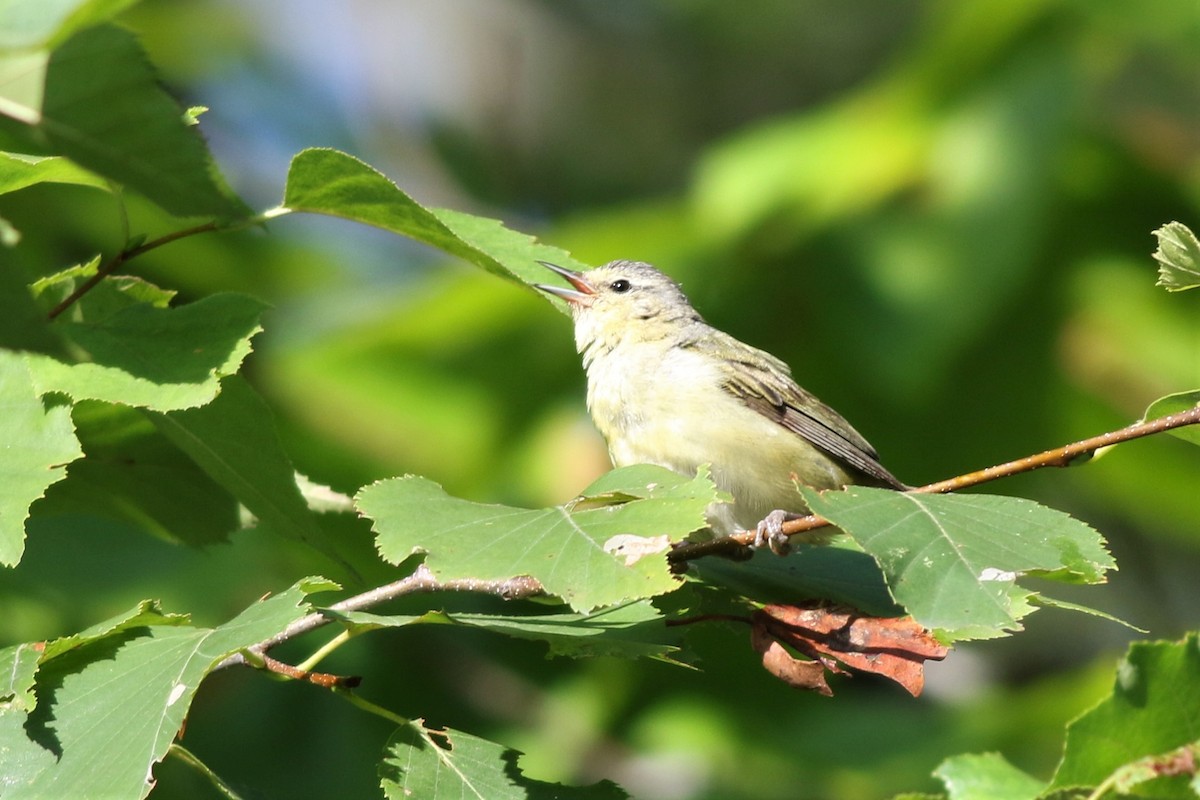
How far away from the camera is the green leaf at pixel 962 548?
2.04m

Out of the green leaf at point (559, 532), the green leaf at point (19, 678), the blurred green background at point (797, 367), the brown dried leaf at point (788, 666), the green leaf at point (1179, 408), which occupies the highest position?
the green leaf at point (1179, 408)

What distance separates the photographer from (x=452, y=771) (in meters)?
2.27

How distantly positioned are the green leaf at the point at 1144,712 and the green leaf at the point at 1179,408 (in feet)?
1.48

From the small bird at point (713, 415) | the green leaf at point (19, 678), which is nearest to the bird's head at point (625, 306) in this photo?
the small bird at point (713, 415)

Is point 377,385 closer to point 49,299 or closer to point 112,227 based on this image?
point 112,227

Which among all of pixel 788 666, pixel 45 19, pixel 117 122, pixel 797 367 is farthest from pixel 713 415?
pixel 797 367

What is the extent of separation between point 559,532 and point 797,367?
5356 millimetres

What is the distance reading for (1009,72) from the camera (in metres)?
6.83

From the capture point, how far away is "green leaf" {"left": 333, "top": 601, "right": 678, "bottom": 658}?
216 cm

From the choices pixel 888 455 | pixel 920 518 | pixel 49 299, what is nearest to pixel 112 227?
pixel 888 455

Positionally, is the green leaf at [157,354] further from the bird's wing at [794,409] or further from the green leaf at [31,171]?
the bird's wing at [794,409]

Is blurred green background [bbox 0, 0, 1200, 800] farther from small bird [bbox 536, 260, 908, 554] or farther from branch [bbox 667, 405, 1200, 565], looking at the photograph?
branch [bbox 667, 405, 1200, 565]

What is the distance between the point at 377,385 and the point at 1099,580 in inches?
235

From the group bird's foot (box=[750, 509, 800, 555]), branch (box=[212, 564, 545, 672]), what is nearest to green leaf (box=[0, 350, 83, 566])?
branch (box=[212, 564, 545, 672])
